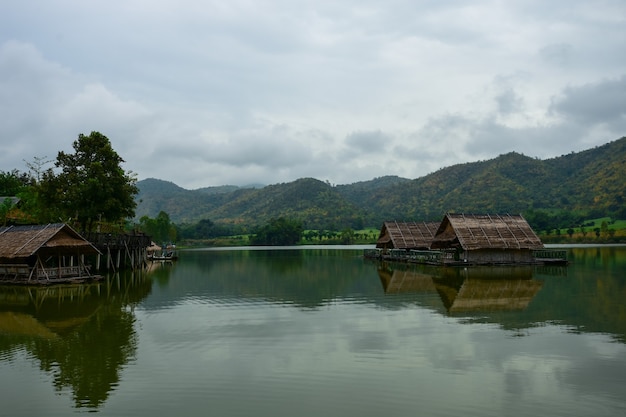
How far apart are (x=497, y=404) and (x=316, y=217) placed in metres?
133

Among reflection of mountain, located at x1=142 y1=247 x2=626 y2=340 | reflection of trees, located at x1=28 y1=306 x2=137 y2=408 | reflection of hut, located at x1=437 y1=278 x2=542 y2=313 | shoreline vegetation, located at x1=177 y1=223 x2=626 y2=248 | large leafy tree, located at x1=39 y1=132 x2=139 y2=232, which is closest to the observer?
reflection of trees, located at x1=28 y1=306 x2=137 y2=408

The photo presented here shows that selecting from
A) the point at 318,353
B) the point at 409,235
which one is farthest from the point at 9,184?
the point at 318,353

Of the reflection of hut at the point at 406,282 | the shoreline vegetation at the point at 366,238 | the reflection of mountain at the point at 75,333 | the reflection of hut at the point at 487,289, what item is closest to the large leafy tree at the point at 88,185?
the reflection of mountain at the point at 75,333

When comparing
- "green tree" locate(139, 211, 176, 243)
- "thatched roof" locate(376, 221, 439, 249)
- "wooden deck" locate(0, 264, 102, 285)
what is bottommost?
"wooden deck" locate(0, 264, 102, 285)

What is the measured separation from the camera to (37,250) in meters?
28.3

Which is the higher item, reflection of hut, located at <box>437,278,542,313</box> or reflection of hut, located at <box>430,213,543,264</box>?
reflection of hut, located at <box>430,213,543,264</box>

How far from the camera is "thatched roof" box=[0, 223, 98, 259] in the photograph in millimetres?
28575

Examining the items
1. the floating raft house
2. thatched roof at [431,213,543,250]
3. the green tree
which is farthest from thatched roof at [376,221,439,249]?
the green tree

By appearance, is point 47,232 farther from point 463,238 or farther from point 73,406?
point 463,238

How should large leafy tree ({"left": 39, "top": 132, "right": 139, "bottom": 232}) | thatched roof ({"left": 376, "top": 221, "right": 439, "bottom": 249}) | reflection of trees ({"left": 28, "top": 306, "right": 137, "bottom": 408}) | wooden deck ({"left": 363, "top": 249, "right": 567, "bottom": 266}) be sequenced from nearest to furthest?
reflection of trees ({"left": 28, "top": 306, "right": 137, "bottom": 408}) → large leafy tree ({"left": 39, "top": 132, "right": 139, "bottom": 232}) → wooden deck ({"left": 363, "top": 249, "right": 567, "bottom": 266}) → thatched roof ({"left": 376, "top": 221, "right": 439, "bottom": 249})

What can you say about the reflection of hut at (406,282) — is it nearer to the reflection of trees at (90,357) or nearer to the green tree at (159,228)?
the reflection of trees at (90,357)

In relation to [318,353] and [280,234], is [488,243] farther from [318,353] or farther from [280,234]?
[280,234]

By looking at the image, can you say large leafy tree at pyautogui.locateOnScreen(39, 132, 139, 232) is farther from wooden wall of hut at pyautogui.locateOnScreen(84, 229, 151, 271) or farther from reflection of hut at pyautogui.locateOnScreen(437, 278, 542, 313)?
reflection of hut at pyautogui.locateOnScreen(437, 278, 542, 313)

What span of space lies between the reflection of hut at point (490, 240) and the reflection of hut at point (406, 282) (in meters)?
7.68
